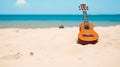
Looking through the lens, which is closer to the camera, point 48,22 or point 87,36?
point 87,36

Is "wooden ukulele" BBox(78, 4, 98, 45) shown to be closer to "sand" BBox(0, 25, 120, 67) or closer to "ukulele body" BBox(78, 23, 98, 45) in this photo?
"ukulele body" BBox(78, 23, 98, 45)

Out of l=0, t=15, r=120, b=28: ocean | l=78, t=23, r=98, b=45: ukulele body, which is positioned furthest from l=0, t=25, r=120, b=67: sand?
l=0, t=15, r=120, b=28: ocean

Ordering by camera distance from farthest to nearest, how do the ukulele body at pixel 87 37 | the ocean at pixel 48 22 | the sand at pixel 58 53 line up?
1. the ocean at pixel 48 22
2. the ukulele body at pixel 87 37
3. the sand at pixel 58 53

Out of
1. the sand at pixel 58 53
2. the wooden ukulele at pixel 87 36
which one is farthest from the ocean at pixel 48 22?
the sand at pixel 58 53

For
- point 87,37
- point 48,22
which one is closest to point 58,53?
point 87,37

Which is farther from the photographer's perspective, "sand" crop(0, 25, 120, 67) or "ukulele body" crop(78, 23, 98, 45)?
"ukulele body" crop(78, 23, 98, 45)

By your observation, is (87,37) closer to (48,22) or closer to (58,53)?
(58,53)

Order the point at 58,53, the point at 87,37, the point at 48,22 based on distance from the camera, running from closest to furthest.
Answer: the point at 58,53, the point at 87,37, the point at 48,22

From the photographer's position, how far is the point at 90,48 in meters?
4.49

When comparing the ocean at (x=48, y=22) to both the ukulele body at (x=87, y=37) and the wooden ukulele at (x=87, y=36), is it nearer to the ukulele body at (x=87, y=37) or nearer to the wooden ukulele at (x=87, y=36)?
the wooden ukulele at (x=87, y=36)

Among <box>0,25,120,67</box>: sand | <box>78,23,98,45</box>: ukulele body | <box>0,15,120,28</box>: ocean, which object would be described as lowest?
<box>0,15,120,28</box>: ocean

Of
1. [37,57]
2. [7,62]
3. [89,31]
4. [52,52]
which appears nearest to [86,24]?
[89,31]

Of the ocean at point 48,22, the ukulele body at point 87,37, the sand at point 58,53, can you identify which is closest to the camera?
the sand at point 58,53

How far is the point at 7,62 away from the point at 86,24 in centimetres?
299
